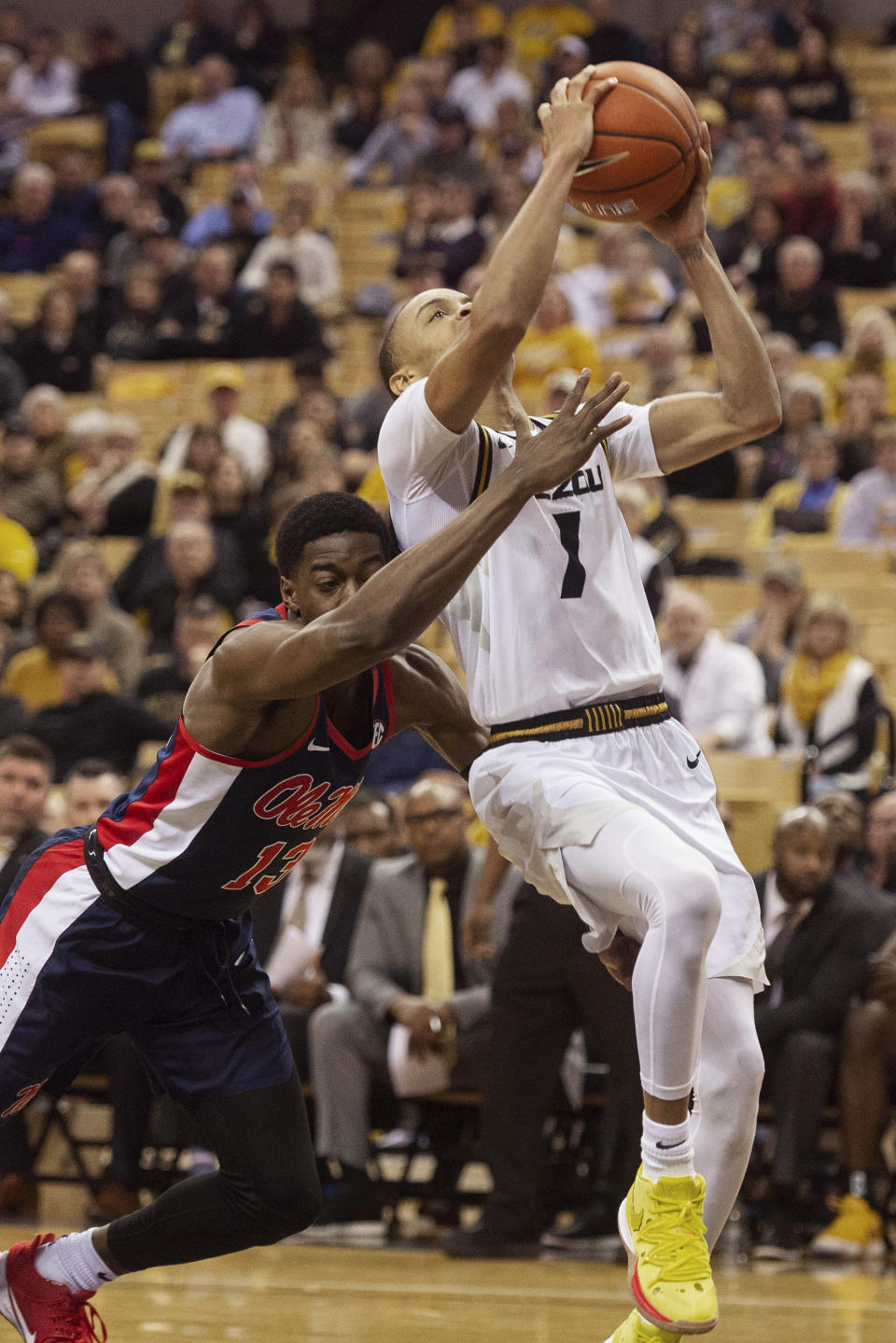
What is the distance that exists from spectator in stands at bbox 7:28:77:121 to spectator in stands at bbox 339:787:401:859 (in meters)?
13.3

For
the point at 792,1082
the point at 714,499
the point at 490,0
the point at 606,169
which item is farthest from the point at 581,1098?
the point at 490,0

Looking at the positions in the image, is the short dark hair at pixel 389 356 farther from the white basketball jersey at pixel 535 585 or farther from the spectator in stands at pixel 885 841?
the spectator in stands at pixel 885 841

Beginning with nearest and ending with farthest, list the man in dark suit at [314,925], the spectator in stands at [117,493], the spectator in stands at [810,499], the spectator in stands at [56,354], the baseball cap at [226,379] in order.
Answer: the man in dark suit at [314,925], the spectator in stands at [810,499], the spectator in stands at [117,493], the baseball cap at [226,379], the spectator in stands at [56,354]

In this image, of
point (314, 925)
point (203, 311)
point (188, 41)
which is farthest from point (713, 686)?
point (188, 41)

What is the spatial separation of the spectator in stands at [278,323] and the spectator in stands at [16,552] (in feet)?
11.3

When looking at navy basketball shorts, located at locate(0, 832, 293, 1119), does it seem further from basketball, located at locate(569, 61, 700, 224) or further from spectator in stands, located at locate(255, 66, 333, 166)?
spectator in stands, located at locate(255, 66, 333, 166)

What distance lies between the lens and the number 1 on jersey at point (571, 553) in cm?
395

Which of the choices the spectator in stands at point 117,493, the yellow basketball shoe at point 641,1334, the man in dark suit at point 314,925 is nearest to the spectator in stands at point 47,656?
the spectator in stands at point 117,493

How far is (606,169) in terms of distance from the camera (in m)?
3.93

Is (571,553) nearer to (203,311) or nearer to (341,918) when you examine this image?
(341,918)

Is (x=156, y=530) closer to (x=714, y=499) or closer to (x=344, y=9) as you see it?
(x=714, y=499)

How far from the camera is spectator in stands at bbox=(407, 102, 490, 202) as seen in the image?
624 inches

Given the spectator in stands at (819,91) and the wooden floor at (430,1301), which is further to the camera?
the spectator in stands at (819,91)

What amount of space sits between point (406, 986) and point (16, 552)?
5.42m
